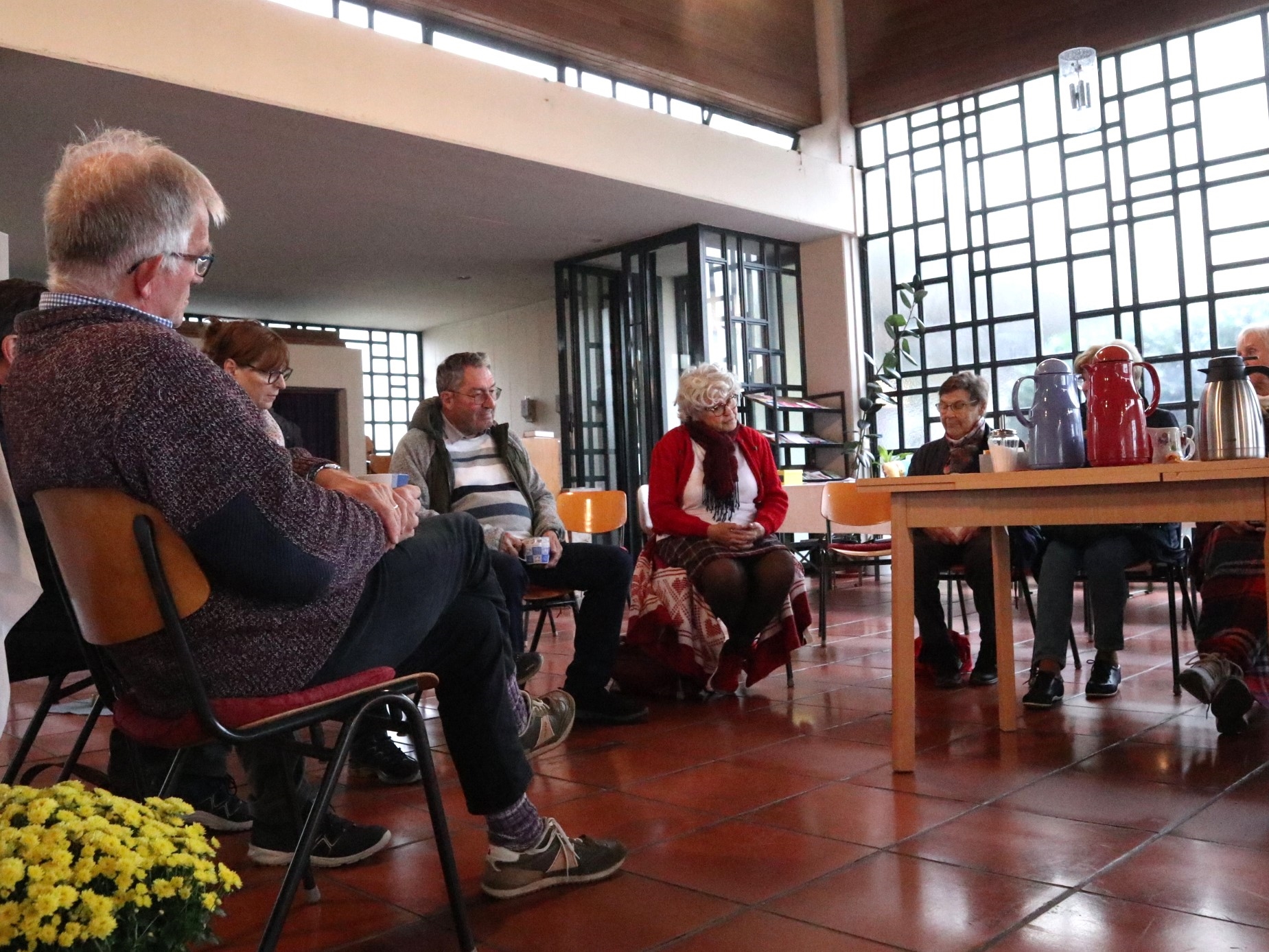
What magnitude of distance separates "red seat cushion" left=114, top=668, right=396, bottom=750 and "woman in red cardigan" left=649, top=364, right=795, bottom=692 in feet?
7.00

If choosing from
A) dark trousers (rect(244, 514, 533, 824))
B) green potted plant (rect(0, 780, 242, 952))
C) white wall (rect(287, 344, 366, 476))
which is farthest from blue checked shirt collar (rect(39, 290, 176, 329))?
white wall (rect(287, 344, 366, 476))

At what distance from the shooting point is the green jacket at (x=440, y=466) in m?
3.17

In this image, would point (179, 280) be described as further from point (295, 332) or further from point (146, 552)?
point (295, 332)

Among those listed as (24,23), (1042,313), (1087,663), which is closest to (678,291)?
(1042,313)

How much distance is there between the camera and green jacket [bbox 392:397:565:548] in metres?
3.17

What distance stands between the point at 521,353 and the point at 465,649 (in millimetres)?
10255

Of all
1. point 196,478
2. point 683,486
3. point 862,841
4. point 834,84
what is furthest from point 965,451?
point 834,84

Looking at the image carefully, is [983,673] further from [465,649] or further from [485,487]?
[465,649]

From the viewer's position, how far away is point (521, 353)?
1173 centimetres

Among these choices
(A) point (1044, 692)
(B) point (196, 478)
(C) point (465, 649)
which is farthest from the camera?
(A) point (1044, 692)

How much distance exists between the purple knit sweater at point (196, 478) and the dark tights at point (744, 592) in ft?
7.07

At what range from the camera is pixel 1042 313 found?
8.05m

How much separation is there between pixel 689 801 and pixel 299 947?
0.93 metres

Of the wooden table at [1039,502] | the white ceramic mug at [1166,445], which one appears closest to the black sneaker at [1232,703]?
the wooden table at [1039,502]
